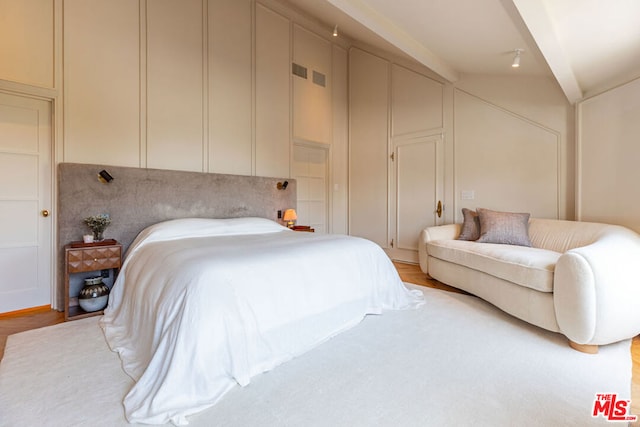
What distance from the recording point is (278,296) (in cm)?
202

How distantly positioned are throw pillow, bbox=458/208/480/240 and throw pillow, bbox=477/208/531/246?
0.53 ft

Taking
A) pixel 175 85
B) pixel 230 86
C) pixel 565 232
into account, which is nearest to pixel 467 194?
pixel 565 232

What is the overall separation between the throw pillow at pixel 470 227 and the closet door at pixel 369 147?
1715 mm

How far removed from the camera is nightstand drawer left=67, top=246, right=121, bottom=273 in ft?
8.86

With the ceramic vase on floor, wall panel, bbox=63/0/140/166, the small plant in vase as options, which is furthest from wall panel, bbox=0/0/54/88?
the ceramic vase on floor

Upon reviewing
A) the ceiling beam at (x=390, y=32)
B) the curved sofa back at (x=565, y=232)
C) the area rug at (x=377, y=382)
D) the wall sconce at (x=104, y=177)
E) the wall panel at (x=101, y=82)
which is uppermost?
the ceiling beam at (x=390, y=32)

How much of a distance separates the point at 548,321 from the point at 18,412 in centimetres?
324

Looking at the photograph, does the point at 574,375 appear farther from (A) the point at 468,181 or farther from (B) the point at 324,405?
(A) the point at 468,181

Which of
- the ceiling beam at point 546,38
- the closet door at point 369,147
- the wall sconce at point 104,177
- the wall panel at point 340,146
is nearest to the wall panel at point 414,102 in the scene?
the closet door at point 369,147

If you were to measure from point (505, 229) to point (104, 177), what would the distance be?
4304mm

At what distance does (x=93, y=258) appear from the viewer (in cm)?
279

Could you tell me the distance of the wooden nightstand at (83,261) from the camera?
270cm

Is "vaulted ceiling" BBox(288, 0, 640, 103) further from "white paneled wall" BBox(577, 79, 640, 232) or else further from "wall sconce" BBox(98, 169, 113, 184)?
"wall sconce" BBox(98, 169, 113, 184)

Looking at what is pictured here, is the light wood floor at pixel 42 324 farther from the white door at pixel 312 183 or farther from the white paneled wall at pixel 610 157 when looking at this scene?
the white door at pixel 312 183
